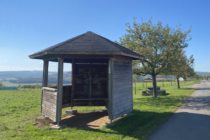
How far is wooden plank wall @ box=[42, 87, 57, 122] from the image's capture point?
36.5ft

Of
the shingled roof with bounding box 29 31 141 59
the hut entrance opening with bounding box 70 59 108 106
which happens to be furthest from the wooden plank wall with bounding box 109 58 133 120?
the hut entrance opening with bounding box 70 59 108 106

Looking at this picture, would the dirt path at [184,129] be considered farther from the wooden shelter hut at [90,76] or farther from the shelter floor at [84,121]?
the shelter floor at [84,121]

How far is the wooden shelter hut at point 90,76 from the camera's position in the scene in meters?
10.9

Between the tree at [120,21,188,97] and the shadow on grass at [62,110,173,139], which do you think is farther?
the tree at [120,21,188,97]

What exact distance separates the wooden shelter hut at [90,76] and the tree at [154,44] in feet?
34.8

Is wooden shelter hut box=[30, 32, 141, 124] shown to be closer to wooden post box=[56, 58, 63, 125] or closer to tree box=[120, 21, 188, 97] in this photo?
wooden post box=[56, 58, 63, 125]

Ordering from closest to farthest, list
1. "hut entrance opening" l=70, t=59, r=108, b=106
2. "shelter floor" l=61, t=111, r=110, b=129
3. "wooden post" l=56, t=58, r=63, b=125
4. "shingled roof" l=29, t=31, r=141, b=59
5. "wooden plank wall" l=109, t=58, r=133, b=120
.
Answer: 1. "shingled roof" l=29, t=31, r=141, b=59
2. "wooden post" l=56, t=58, r=63, b=125
3. "shelter floor" l=61, t=111, r=110, b=129
4. "wooden plank wall" l=109, t=58, r=133, b=120
5. "hut entrance opening" l=70, t=59, r=108, b=106

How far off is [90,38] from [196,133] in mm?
5765

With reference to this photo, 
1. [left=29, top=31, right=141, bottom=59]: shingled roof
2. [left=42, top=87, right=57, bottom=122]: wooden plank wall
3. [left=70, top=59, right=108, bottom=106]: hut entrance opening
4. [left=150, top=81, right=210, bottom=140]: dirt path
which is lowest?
[left=150, top=81, right=210, bottom=140]: dirt path

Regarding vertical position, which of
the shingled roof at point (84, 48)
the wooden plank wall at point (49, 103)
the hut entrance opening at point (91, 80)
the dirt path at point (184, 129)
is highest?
the shingled roof at point (84, 48)

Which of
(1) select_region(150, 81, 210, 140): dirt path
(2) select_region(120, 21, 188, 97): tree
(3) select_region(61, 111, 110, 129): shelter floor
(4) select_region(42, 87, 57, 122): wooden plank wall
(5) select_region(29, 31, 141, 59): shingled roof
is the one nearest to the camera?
(1) select_region(150, 81, 210, 140): dirt path

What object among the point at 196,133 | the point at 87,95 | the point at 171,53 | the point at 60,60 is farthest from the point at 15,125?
the point at 171,53

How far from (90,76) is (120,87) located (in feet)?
8.33

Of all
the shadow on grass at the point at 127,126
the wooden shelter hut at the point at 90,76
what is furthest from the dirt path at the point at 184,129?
the wooden shelter hut at the point at 90,76
